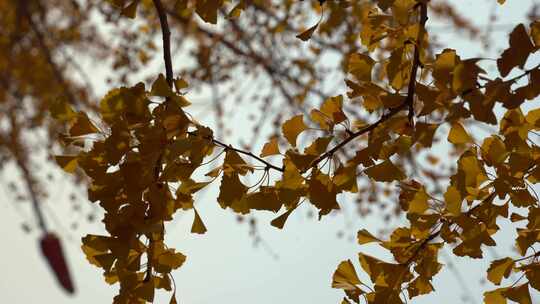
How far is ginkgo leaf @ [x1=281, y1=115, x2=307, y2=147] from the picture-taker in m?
0.74

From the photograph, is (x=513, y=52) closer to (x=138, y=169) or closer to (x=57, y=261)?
(x=138, y=169)

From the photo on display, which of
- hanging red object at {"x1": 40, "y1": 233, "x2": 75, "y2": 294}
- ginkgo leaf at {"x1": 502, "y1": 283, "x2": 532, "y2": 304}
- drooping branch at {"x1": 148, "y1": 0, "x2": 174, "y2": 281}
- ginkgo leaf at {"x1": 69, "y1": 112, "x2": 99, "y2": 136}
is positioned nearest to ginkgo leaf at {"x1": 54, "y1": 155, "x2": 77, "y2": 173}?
ginkgo leaf at {"x1": 69, "y1": 112, "x2": 99, "y2": 136}

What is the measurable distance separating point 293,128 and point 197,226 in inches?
7.4

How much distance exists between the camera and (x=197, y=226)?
78cm

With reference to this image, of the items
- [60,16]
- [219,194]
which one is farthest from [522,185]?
[60,16]

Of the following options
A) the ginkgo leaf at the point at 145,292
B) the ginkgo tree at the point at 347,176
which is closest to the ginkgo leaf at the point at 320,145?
the ginkgo tree at the point at 347,176

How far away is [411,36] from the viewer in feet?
2.08

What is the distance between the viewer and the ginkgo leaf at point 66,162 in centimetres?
77

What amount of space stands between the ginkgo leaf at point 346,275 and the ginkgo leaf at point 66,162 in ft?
1.23

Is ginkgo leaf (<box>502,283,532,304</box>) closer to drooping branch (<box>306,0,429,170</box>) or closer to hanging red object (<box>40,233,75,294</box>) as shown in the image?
drooping branch (<box>306,0,429,170</box>)

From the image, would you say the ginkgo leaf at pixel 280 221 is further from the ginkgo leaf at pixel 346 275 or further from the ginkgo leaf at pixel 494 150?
the ginkgo leaf at pixel 494 150

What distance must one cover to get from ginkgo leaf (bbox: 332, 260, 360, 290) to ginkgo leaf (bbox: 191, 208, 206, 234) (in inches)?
7.3

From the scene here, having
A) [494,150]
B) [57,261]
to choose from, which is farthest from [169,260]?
[57,261]

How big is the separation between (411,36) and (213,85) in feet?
5.71
